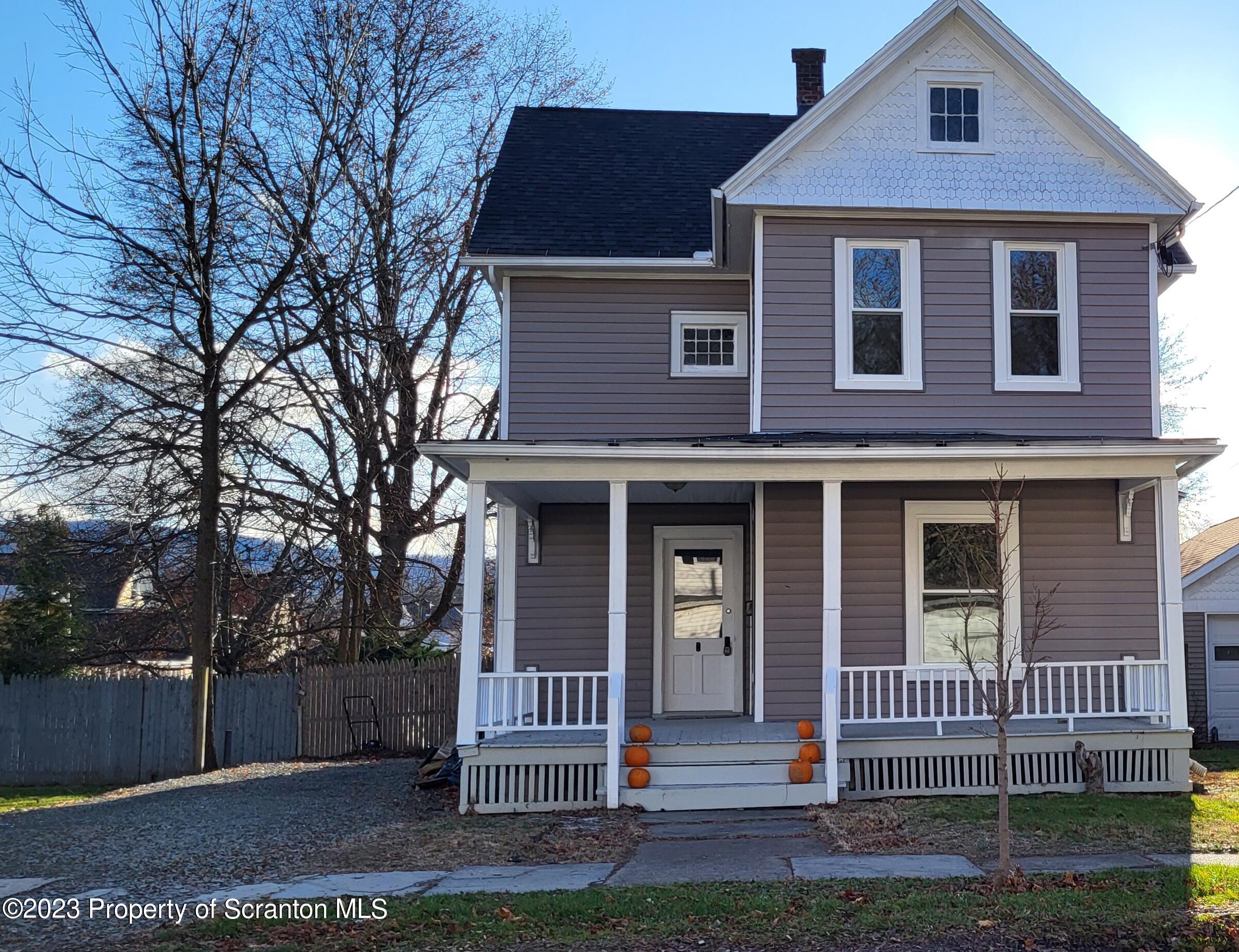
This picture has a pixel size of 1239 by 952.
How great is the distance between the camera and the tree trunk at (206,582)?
1531 cm

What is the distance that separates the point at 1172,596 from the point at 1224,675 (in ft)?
35.9

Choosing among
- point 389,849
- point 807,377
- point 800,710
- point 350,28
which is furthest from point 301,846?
point 350,28

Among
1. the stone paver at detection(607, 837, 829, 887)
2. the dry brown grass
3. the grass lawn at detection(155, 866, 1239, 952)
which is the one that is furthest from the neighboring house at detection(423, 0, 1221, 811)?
the grass lawn at detection(155, 866, 1239, 952)

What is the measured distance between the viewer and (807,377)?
1145cm

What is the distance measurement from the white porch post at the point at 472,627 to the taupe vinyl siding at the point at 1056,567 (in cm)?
388

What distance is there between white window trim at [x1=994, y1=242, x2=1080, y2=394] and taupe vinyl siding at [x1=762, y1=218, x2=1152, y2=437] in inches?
2.6

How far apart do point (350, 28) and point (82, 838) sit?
1532cm

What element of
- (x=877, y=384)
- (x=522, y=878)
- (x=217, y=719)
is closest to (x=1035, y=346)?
(x=877, y=384)

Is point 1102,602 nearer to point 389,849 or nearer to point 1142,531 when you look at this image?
point 1142,531

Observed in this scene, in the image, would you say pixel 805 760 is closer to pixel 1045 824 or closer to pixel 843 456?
pixel 1045 824

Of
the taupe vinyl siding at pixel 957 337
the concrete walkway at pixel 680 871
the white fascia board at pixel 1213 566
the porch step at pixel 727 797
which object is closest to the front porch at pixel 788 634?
the porch step at pixel 727 797

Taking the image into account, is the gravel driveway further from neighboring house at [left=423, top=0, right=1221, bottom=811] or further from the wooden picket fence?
the wooden picket fence

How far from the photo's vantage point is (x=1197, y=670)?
62.5 feet

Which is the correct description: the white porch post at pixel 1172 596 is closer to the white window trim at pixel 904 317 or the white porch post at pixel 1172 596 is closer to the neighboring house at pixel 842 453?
Answer: the neighboring house at pixel 842 453
